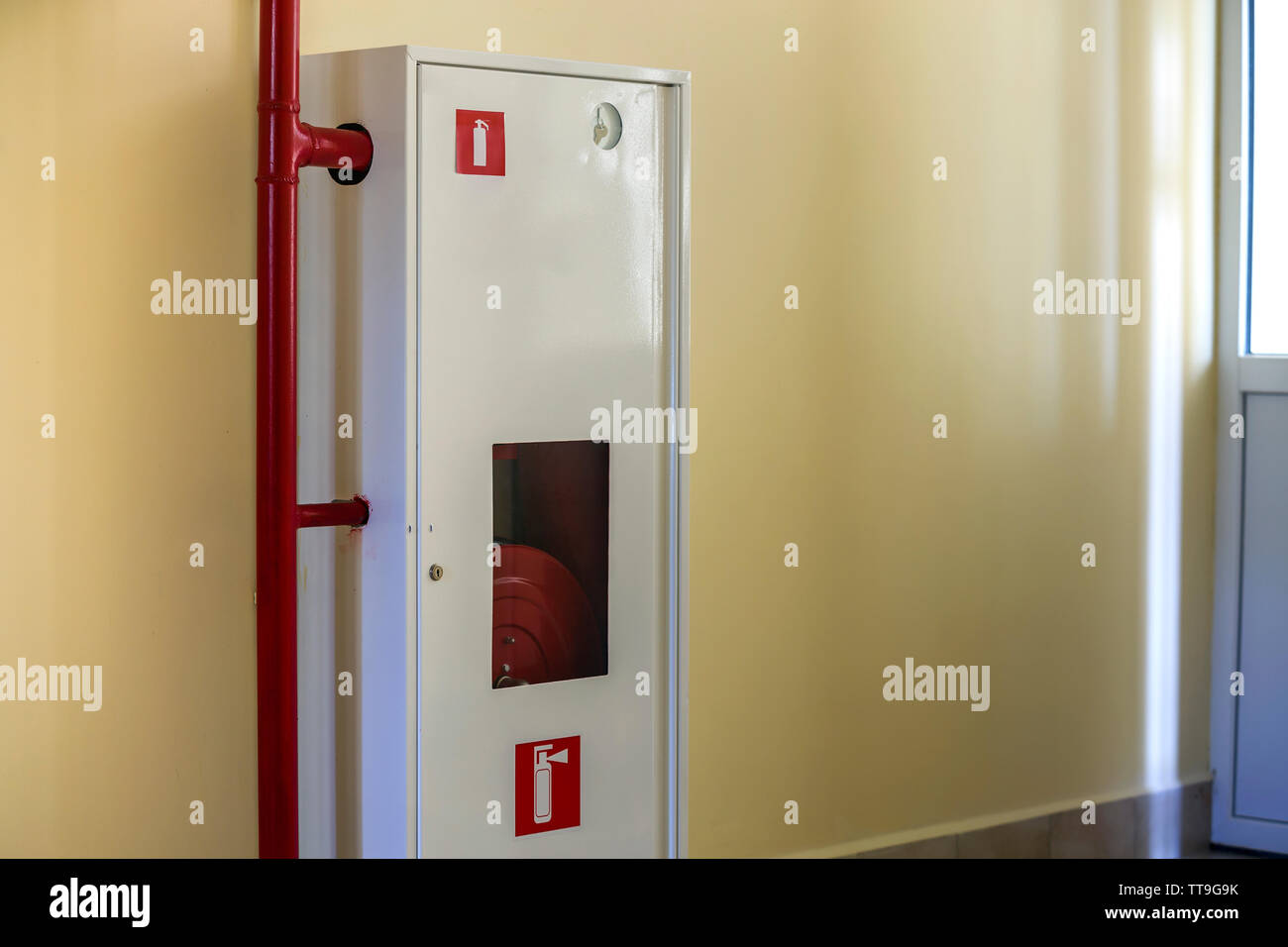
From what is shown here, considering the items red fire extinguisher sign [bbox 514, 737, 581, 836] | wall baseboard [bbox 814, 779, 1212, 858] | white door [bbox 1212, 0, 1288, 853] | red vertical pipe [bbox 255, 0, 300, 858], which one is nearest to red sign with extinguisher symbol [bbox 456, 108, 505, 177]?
red vertical pipe [bbox 255, 0, 300, 858]

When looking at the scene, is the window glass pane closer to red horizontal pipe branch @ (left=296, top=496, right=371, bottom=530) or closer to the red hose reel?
the red hose reel

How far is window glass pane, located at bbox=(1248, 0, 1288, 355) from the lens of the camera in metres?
3.28

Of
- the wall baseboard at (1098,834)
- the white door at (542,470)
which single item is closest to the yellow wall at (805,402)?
the wall baseboard at (1098,834)

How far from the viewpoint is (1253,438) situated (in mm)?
3326

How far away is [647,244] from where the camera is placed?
2.07 metres

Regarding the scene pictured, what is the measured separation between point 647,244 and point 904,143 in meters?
1.05

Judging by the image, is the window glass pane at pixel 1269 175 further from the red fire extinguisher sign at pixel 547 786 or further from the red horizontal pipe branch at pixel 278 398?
the red horizontal pipe branch at pixel 278 398

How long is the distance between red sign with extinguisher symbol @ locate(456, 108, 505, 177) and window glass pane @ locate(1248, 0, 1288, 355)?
230 centimetres

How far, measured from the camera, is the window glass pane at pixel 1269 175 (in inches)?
129

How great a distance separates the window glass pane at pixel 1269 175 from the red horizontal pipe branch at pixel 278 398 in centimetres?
249

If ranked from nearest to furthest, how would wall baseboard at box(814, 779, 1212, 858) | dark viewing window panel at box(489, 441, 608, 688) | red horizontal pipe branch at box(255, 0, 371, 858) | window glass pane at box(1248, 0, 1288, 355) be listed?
red horizontal pipe branch at box(255, 0, 371, 858) < dark viewing window panel at box(489, 441, 608, 688) < wall baseboard at box(814, 779, 1212, 858) < window glass pane at box(1248, 0, 1288, 355)

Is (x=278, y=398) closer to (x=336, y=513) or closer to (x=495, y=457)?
(x=336, y=513)
